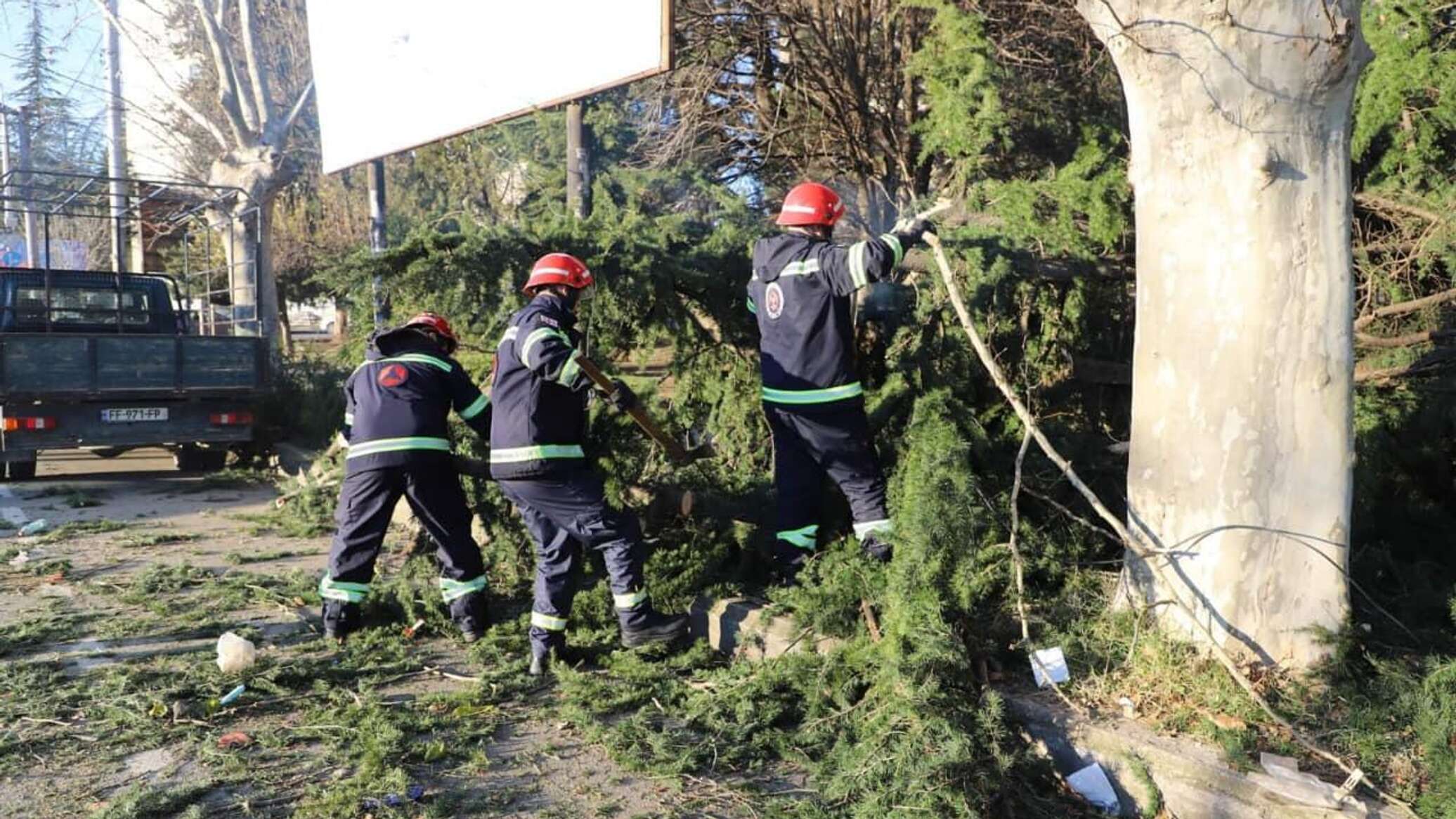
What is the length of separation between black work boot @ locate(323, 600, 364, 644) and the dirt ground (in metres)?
0.09

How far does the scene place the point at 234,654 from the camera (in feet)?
15.9

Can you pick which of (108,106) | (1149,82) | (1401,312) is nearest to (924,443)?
(1149,82)

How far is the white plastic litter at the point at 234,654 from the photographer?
4824mm

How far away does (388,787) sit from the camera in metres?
3.65

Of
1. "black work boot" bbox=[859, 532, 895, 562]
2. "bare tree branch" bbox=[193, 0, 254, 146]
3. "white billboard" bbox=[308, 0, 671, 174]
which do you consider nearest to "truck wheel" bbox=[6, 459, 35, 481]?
"white billboard" bbox=[308, 0, 671, 174]

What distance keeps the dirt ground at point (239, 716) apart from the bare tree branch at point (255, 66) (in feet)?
36.9

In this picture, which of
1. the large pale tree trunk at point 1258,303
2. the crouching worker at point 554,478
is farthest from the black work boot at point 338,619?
the large pale tree trunk at point 1258,303

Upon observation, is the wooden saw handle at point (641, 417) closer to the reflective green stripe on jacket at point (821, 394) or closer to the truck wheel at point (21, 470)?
the reflective green stripe on jacket at point (821, 394)

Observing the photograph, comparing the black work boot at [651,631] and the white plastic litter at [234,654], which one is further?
the black work boot at [651,631]

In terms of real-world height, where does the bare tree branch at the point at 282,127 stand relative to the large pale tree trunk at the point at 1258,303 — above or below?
above

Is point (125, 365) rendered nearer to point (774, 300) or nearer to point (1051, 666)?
point (774, 300)

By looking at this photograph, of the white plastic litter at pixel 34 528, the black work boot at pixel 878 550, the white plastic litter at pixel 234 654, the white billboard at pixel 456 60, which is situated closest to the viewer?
the white plastic litter at pixel 234 654

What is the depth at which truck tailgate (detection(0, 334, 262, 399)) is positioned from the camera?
9.52 meters

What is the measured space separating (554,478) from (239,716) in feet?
5.47
